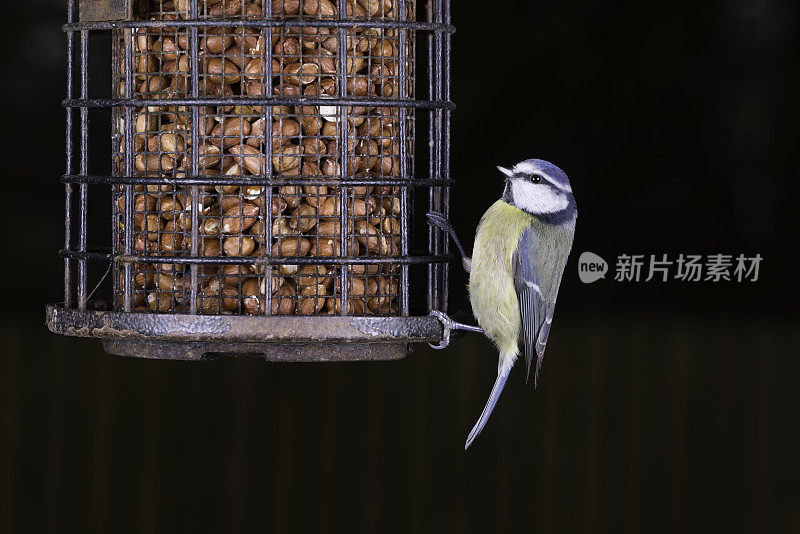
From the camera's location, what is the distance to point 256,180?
2.92 m

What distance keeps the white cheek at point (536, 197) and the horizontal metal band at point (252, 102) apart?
53cm

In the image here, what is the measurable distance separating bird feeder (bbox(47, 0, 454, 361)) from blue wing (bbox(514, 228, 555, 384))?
47 centimetres

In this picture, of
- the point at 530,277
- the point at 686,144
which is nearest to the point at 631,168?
the point at 686,144

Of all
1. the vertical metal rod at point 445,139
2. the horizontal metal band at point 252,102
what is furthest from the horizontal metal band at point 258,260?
the horizontal metal band at point 252,102

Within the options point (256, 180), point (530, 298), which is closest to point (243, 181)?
point (256, 180)

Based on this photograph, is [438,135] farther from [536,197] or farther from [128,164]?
[128,164]

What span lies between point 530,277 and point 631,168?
7.26 feet

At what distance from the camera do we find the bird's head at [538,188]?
352 centimetres

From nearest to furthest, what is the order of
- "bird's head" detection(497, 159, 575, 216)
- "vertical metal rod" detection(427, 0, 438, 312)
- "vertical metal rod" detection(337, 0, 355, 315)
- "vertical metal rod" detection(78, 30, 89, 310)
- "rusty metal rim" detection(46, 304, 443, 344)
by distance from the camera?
"rusty metal rim" detection(46, 304, 443, 344), "vertical metal rod" detection(337, 0, 355, 315), "vertical metal rod" detection(78, 30, 89, 310), "vertical metal rod" detection(427, 0, 438, 312), "bird's head" detection(497, 159, 575, 216)

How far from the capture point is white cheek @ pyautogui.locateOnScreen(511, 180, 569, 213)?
358 centimetres

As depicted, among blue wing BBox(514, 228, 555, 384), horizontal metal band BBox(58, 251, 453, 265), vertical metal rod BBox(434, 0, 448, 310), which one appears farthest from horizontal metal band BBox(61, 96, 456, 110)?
blue wing BBox(514, 228, 555, 384)

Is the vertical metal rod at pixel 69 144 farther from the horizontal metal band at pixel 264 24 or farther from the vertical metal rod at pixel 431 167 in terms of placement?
the vertical metal rod at pixel 431 167

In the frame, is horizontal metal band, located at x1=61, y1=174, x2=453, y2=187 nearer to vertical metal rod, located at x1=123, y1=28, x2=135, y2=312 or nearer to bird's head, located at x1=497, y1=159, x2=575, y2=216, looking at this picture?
vertical metal rod, located at x1=123, y1=28, x2=135, y2=312

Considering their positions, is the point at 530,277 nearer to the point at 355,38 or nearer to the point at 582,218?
the point at 355,38
